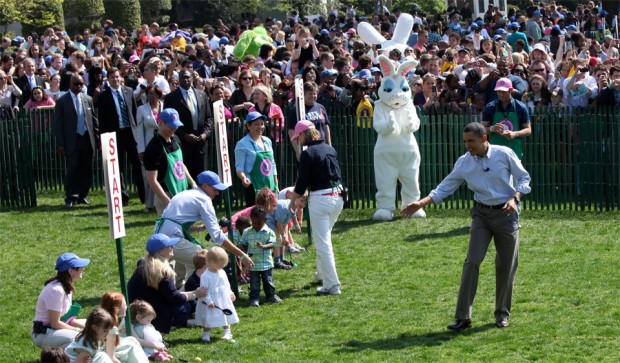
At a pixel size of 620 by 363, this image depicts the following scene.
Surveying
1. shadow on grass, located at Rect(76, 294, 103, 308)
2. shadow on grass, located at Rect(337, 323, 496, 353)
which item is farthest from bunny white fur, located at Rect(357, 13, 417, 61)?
shadow on grass, located at Rect(337, 323, 496, 353)

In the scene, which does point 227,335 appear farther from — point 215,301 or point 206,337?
point 215,301

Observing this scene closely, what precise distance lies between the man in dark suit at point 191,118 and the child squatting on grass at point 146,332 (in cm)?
744

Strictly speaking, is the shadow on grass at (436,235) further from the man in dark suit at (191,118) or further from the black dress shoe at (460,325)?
the black dress shoe at (460,325)

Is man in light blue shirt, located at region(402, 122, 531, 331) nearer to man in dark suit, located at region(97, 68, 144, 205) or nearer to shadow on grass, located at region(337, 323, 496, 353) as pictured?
shadow on grass, located at region(337, 323, 496, 353)

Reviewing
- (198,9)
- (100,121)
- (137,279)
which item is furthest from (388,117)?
(198,9)

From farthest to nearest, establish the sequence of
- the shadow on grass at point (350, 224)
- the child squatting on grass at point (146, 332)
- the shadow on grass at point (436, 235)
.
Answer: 1. the shadow on grass at point (350, 224)
2. the shadow on grass at point (436, 235)
3. the child squatting on grass at point (146, 332)

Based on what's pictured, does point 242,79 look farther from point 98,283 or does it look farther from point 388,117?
point 98,283

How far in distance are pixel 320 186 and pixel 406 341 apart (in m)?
2.42

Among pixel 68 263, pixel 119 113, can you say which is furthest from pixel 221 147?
pixel 119 113

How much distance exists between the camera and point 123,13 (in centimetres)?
4853

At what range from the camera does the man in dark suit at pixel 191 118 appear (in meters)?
19.0

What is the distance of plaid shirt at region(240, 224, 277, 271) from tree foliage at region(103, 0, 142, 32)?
35074 millimetres

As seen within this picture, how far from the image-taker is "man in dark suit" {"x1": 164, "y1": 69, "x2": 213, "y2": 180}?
19.0 m

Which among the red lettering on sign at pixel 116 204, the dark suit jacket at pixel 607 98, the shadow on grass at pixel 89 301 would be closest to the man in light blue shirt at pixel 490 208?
the red lettering on sign at pixel 116 204
